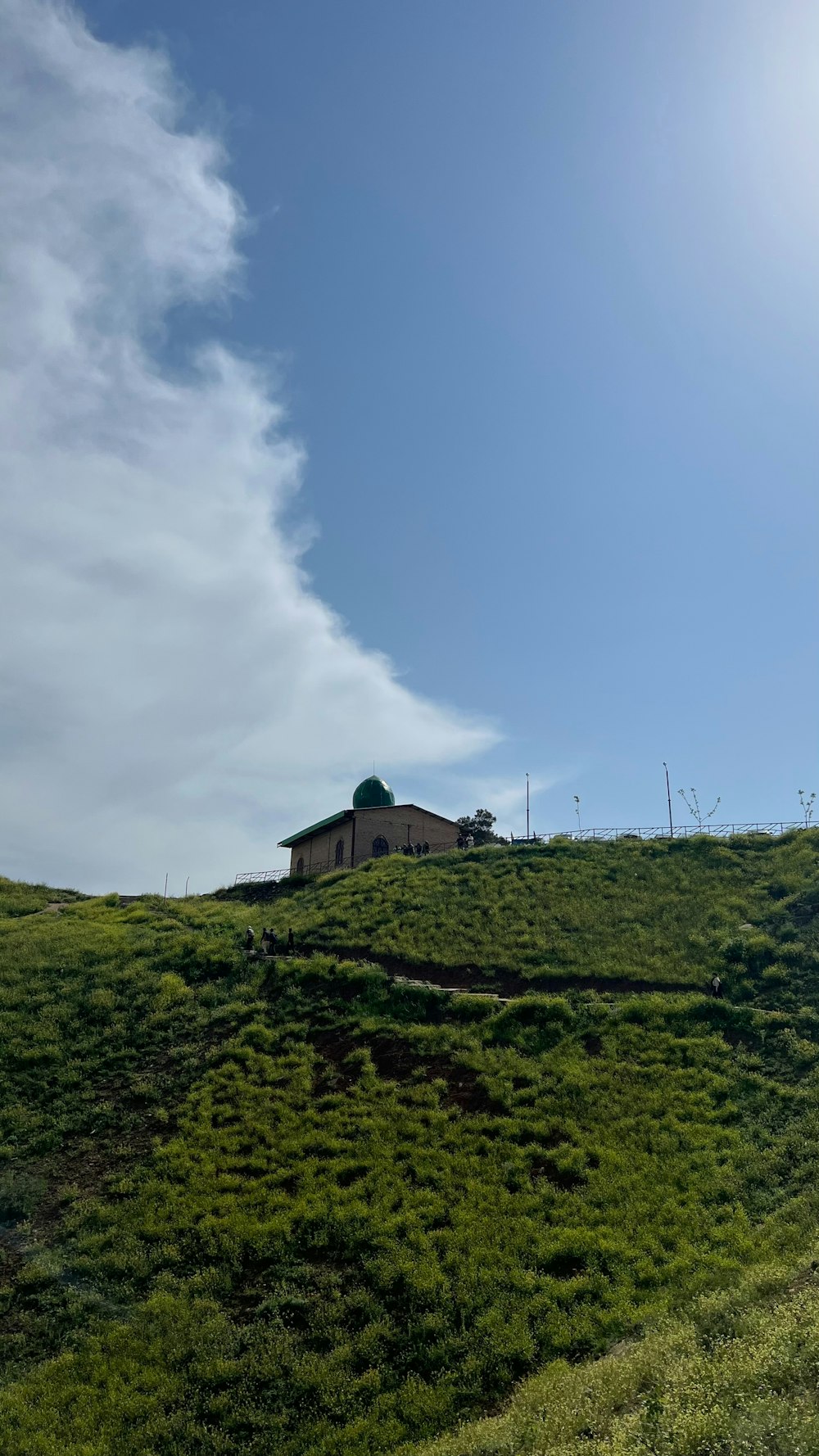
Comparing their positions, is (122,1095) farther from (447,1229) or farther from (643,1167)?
(643,1167)

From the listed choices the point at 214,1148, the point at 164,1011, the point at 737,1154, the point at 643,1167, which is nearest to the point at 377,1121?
the point at 214,1148

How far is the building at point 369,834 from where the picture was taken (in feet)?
167

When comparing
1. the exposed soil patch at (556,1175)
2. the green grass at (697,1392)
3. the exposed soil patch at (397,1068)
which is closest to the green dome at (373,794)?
the exposed soil patch at (397,1068)

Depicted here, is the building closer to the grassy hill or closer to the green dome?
the green dome

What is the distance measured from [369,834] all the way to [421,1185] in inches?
1260

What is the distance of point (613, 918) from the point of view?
34062 mm

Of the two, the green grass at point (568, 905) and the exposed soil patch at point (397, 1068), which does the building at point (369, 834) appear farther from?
the exposed soil patch at point (397, 1068)

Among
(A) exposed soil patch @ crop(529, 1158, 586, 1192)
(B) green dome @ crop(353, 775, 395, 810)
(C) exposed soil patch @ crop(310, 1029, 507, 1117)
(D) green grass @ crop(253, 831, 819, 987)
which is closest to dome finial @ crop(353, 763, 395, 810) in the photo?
(B) green dome @ crop(353, 775, 395, 810)

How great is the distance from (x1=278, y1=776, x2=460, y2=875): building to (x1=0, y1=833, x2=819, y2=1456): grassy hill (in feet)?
51.1

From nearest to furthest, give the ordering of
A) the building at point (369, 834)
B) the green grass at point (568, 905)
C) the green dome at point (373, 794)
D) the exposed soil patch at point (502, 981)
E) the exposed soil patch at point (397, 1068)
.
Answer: the exposed soil patch at point (397, 1068)
the exposed soil patch at point (502, 981)
the green grass at point (568, 905)
the building at point (369, 834)
the green dome at point (373, 794)

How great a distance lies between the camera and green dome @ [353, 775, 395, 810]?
57.2m

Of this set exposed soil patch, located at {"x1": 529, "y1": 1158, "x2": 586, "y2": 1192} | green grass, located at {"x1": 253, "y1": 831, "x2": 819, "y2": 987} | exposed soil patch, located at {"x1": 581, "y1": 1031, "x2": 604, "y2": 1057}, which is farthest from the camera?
green grass, located at {"x1": 253, "y1": 831, "x2": 819, "y2": 987}

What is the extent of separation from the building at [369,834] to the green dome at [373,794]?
849 millimetres

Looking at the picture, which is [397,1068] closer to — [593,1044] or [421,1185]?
[593,1044]
